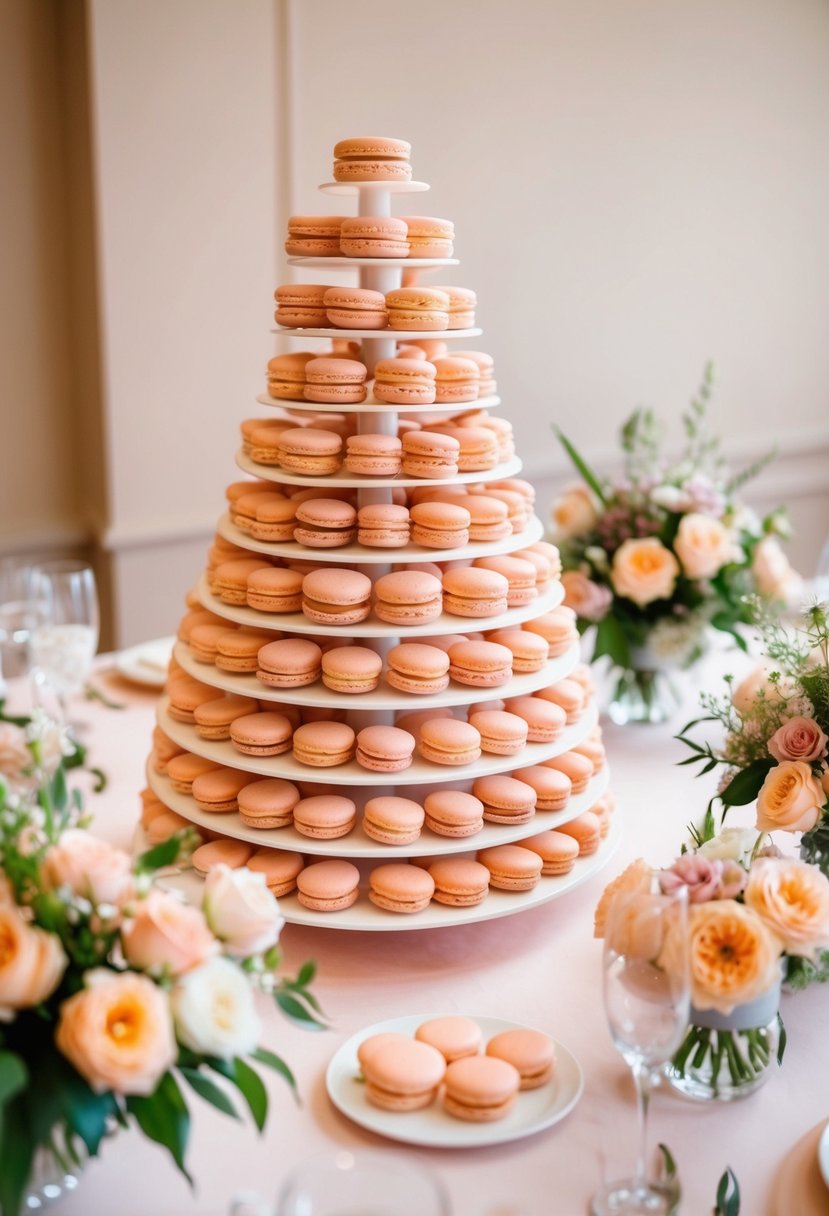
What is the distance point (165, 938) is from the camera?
0.98 meters

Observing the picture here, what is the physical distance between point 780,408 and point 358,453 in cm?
371

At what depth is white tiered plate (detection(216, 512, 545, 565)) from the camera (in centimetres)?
150

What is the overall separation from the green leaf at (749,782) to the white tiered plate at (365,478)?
1.52 ft

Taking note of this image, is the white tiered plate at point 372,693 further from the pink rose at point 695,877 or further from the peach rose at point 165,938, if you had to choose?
the peach rose at point 165,938

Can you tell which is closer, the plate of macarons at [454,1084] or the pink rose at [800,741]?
the plate of macarons at [454,1084]

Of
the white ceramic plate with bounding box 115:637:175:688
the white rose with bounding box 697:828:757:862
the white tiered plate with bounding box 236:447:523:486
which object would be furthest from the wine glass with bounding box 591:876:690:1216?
the white ceramic plate with bounding box 115:637:175:688

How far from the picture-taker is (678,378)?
4543 millimetres

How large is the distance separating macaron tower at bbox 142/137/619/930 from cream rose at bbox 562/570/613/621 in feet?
1.77

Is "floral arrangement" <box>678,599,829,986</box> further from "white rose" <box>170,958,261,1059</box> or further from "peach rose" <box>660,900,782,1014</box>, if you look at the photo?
"white rose" <box>170,958,261,1059</box>

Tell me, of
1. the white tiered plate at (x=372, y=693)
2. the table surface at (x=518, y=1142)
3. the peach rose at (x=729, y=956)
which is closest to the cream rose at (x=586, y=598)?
the table surface at (x=518, y=1142)

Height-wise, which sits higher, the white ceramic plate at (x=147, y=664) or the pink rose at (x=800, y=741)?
the pink rose at (x=800, y=741)

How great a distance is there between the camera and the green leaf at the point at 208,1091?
3.30ft

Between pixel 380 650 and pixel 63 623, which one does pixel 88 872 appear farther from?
pixel 63 623

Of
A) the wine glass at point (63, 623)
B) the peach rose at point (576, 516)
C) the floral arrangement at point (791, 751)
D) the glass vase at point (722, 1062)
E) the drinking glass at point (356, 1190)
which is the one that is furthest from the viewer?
the peach rose at point (576, 516)
